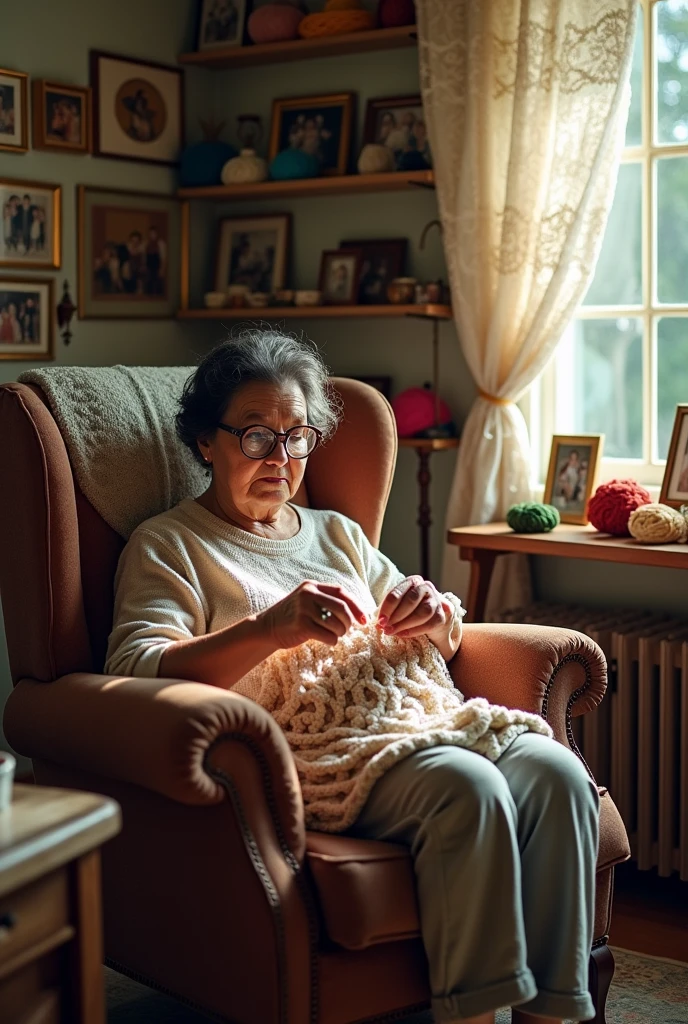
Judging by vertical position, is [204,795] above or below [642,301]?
below

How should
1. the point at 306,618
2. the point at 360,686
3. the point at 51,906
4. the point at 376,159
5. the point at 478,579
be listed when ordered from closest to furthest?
the point at 51,906 → the point at 306,618 → the point at 360,686 → the point at 478,579 → the point at 376,159

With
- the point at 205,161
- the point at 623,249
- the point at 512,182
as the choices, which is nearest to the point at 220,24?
the point at 205,161

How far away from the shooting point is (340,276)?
11.9 ft

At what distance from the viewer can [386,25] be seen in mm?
3404

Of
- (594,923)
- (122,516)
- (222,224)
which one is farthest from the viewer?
(222,224)

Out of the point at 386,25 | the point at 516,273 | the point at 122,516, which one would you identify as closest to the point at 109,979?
the point at 122,516

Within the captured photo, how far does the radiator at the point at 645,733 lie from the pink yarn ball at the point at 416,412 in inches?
27.5

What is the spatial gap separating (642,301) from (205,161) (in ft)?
4.59

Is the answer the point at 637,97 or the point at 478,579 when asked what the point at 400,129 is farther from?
the point at 478,579

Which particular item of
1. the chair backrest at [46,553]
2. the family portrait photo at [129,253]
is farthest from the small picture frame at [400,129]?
the chair backrest at [46,553]

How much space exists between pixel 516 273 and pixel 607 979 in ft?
5.60

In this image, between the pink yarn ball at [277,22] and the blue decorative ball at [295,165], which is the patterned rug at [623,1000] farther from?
the pink yarn ball at [277,22]

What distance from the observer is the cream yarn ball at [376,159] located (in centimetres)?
343

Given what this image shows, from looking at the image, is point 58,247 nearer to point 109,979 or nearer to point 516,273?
point 516,273
